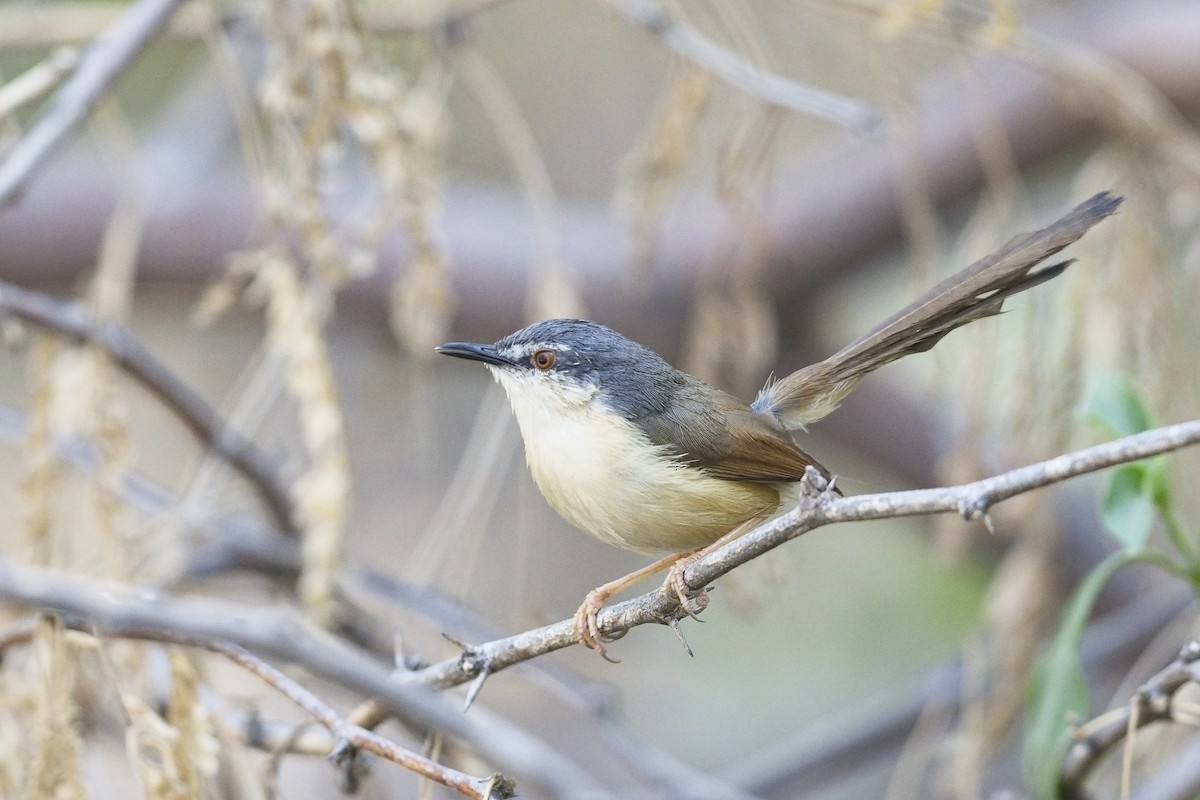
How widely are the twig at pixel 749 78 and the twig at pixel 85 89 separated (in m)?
1.24

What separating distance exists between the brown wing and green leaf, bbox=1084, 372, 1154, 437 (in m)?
0.62

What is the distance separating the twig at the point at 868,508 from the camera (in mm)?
1397

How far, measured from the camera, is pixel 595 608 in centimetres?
261

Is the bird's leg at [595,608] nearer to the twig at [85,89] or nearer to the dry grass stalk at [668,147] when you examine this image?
the dry grass stalk at [668,147]

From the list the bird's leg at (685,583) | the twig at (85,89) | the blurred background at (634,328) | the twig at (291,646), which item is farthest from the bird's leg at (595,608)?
the twig at (85,89)

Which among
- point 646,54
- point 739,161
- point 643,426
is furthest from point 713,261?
point 646,54

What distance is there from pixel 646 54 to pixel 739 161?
5.98 metres

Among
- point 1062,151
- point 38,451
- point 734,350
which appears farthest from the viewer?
point 1062,151

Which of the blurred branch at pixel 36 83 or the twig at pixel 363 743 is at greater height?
the blurred branch at pixel 36 83

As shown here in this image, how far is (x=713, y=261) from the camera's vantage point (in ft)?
13.4

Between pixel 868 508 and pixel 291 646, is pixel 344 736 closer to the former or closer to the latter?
pixel 291 646

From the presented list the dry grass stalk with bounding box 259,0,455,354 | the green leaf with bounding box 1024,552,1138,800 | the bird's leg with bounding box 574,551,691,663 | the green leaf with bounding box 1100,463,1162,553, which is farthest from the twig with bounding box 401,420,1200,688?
the dry grass stalk with bounding box 259,0,455,354

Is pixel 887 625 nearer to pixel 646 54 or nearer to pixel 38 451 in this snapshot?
pixel 646 54

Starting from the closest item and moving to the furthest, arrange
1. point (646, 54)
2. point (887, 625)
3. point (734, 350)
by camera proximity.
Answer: point (734, 350)
point (887, 625)
point (646, 54)
